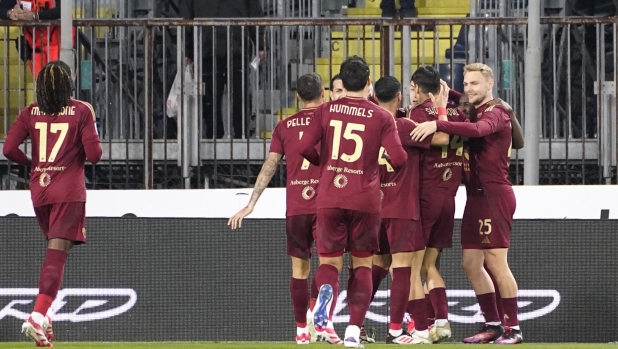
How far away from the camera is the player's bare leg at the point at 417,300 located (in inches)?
402

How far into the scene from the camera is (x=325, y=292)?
8906 millimetres

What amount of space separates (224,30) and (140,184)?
187cm

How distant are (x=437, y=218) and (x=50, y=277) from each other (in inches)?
118

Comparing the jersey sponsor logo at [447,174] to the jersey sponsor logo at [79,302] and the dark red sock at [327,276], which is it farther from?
the jersey sponsor logo at [79,302]

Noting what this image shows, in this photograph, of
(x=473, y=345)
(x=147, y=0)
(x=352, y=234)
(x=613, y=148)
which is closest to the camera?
(x=352, y=234)

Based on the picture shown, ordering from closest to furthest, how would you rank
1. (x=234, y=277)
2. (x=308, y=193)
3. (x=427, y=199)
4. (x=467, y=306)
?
(x=308, y=193)
(x=427, y=199)
(x=467, y=306)
(x=234, y=277)

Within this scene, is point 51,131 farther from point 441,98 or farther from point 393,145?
point 441,98

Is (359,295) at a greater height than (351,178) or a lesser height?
lesser

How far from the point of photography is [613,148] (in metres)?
13.6

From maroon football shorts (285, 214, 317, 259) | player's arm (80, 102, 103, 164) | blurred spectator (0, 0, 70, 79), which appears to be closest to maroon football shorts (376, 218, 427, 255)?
maroon football shorts (285, 214, 317, 259)

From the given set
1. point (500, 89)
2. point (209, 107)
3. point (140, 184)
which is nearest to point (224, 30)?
point (209, 107)

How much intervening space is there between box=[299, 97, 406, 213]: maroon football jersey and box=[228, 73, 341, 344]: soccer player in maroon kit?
1065 millimetres

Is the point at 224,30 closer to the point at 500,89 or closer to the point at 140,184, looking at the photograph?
the point at 140,184

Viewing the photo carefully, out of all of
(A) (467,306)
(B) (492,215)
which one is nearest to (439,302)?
(B) (492,215)
